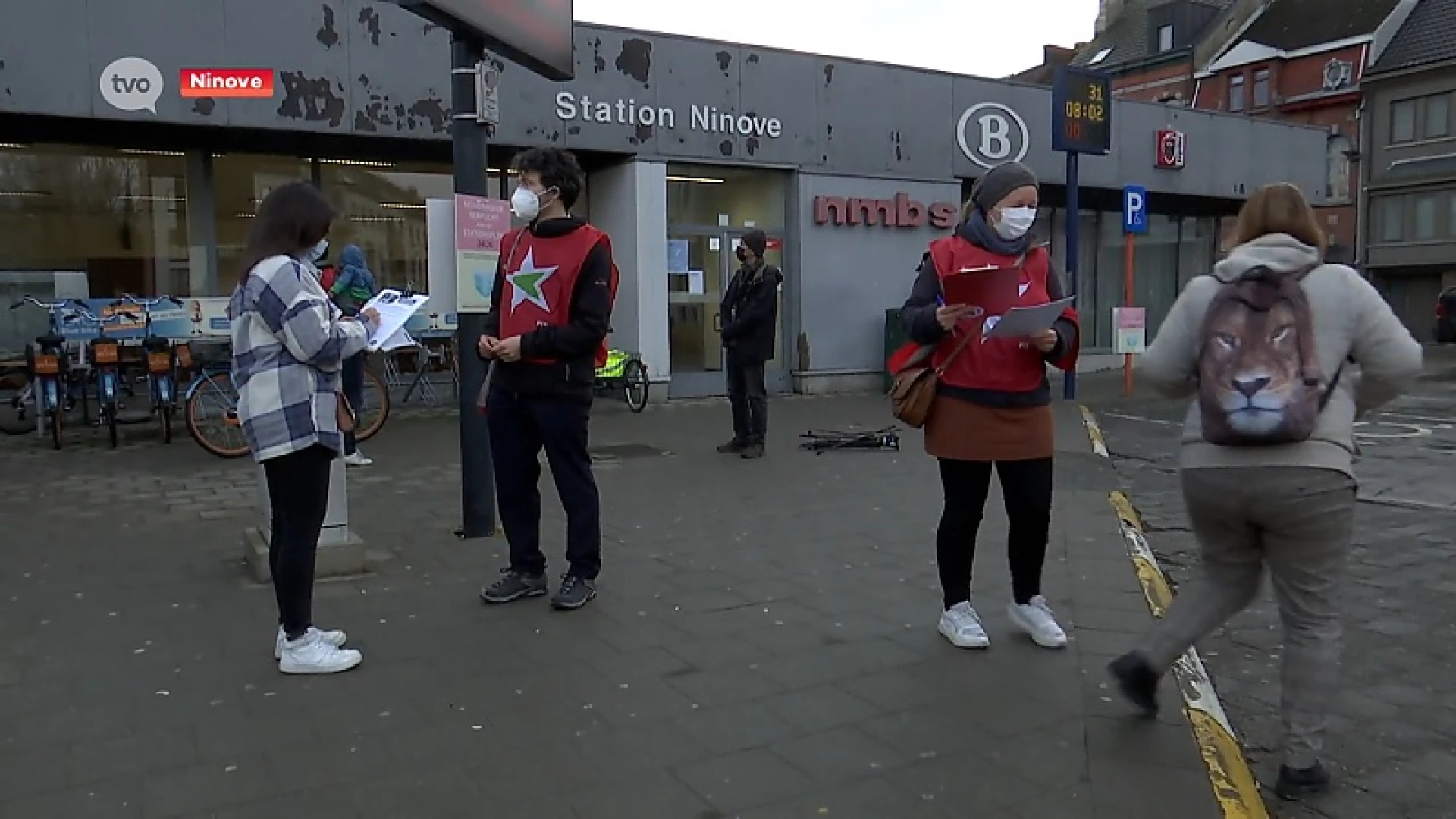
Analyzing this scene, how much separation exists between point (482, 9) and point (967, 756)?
14.9 feet

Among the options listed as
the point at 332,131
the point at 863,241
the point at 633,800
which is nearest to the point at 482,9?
the point at 633,800

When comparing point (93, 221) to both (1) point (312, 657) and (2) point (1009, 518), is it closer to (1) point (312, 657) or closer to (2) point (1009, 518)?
(1) point (312, 657)

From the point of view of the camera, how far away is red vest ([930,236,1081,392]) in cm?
432

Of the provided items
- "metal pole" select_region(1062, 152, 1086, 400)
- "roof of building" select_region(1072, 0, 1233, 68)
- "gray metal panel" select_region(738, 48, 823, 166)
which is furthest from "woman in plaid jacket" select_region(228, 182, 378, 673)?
"roof of building" select_region(1072, 0, 1233, 68)

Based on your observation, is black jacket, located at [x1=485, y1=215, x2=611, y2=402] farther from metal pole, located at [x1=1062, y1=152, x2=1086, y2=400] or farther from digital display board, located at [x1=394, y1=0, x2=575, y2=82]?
metal pole, located at [x1=1062, y1=152, x2=1086, y2=400]

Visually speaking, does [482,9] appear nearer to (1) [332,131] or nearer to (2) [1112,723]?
(2) [1112,723]

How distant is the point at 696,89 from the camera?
14.4m

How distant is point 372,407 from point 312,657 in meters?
6.59

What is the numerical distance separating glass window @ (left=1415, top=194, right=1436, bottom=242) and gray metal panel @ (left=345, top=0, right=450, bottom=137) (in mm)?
42834

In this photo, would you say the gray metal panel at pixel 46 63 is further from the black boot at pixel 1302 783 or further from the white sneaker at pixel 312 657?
the black boot at pixel 1302 783

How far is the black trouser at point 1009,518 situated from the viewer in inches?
174

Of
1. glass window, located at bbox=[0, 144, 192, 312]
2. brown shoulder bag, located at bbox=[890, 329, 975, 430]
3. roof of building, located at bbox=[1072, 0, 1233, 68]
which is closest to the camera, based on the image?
brown shoulder bag, located at bbox=[890, 329, 975, 430]

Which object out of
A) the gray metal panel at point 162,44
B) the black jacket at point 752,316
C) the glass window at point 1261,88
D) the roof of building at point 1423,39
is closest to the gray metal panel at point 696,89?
the black jacket at point 752,316

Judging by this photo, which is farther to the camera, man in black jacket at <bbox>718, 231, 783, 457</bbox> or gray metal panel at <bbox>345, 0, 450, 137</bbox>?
gray metal panel at <bbox>345, 0, 450, 137</bbox>
